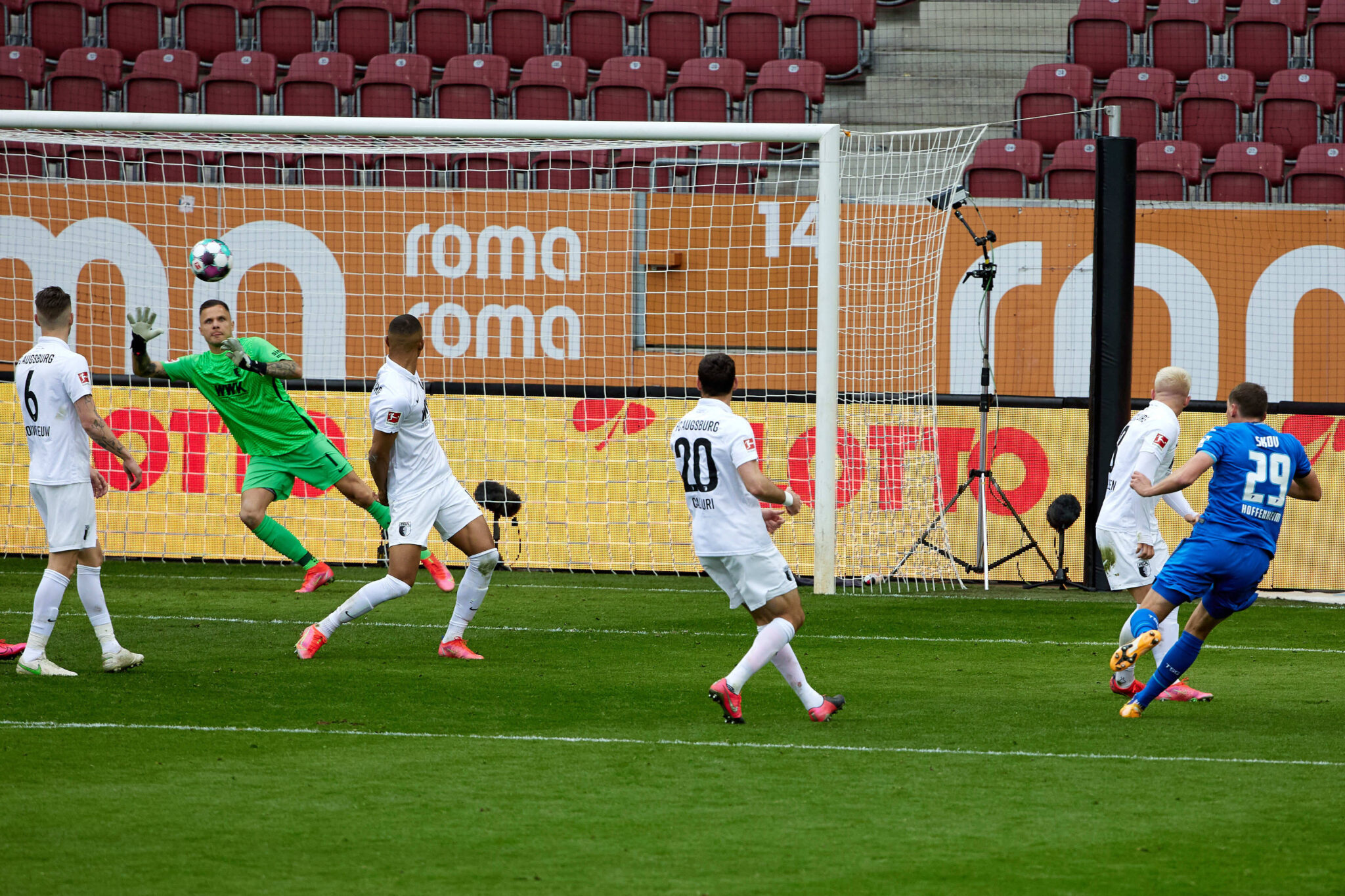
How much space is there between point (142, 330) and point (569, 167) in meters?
6.19

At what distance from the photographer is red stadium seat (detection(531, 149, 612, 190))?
14094 mm

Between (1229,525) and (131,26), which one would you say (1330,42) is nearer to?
(1229,525)

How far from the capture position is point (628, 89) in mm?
16672

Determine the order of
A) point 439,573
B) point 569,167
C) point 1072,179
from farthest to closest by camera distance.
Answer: point 1072,179 < point 569,167 < point 439,573

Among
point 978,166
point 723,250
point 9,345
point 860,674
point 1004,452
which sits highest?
point 978,166

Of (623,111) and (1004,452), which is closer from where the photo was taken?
(1004,452)

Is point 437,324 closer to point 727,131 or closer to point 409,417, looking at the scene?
point 727,131

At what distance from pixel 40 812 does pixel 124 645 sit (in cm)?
391

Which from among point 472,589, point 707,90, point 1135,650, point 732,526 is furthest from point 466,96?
point 1135,650

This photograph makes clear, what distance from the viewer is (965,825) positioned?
16.4 feet

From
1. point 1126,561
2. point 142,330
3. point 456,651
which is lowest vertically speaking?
point 456,651

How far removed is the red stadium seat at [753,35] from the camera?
58.9ft

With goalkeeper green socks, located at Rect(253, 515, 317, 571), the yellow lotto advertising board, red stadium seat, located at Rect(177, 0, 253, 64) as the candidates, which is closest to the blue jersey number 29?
the yellow lotto advertising board

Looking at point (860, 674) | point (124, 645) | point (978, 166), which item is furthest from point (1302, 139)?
point (124, 645)
